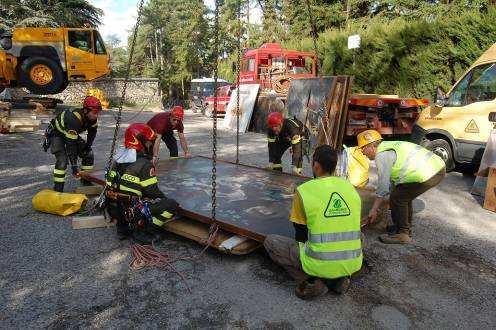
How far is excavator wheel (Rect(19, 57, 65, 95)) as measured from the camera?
14633 mm

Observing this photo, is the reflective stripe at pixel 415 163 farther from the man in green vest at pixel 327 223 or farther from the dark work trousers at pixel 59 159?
the dark work trousers at pixel 59 159

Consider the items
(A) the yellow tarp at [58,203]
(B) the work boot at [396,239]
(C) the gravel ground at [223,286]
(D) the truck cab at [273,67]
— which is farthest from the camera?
(D) the truck cab at [273,67]

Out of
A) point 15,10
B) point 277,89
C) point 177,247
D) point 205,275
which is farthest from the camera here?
point 15,10

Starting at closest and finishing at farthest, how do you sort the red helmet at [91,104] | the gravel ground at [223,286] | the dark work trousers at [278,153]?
the gravel ground at [223,286] < the red helmet at [91,104] < the dark work trousers at [278,153]

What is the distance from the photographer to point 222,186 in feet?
18.7

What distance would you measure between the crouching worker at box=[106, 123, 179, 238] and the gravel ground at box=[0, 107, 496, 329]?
0.33 metres

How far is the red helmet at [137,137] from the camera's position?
4.30 m

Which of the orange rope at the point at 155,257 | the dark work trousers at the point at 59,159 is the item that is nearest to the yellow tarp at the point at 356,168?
the orange rope at the point at 155,257

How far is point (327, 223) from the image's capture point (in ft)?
9.68

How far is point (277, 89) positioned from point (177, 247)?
11.0 m

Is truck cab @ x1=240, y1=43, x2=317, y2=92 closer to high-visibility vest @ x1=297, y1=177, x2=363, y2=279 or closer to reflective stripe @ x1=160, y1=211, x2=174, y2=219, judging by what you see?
reflective stripe @ x1=160, y1=211, x2=174, y2=219

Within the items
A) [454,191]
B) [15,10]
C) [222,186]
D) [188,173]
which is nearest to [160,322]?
[222,186]

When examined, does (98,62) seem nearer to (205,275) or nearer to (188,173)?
(188,173)

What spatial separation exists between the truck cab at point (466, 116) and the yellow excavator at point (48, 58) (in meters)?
13.1
